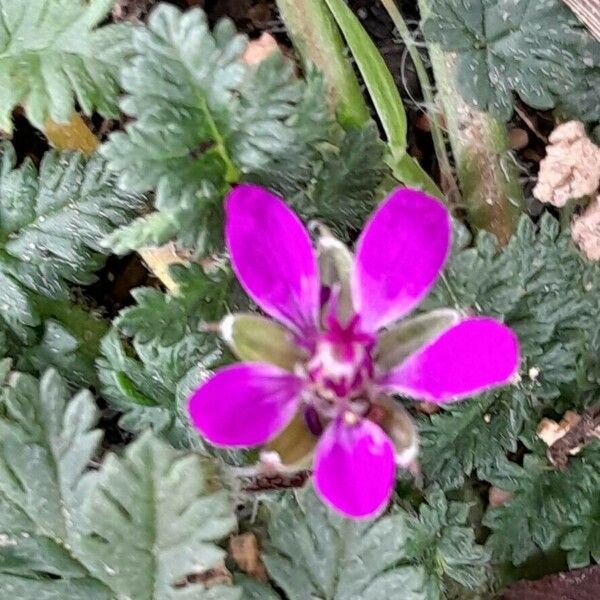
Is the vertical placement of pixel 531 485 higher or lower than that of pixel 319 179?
lower

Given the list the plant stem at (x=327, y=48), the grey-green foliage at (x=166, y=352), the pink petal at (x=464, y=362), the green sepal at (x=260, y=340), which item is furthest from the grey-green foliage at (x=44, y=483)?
the plant stem at (x=327, y=48)

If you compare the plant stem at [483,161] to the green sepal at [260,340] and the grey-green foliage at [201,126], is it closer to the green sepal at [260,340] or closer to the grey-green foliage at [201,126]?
the grey-green foliage at [201,126]

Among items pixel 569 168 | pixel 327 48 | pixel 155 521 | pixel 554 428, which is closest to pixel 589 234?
pixel 569 168

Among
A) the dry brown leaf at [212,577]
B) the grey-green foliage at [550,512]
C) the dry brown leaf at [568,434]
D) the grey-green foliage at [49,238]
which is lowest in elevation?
the dry brown leaf at [212,577]

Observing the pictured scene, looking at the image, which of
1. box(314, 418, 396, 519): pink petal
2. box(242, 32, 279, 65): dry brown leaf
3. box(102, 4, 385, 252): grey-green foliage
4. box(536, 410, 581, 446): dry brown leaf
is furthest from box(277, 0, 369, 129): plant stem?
box(314, 418, 396, 519): pink petal

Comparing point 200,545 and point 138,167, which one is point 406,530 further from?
point 138,167

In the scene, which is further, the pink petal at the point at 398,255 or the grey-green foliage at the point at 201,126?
the grey-green foliage at the point at 201,126

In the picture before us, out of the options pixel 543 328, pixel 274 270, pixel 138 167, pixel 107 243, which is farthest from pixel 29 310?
pixel 543 328

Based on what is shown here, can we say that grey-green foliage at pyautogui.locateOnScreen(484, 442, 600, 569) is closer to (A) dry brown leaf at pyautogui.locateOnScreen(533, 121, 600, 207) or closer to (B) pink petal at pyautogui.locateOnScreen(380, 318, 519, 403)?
(A) dry brown leaf at pyautogui.locateOnScreen(533, 121, 600, 207)
